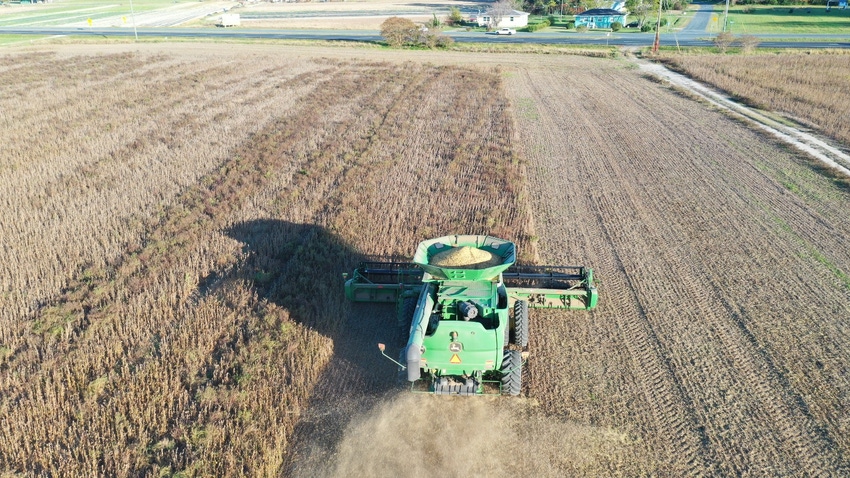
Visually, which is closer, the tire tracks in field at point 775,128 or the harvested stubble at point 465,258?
the harvested stubble at point 465,258

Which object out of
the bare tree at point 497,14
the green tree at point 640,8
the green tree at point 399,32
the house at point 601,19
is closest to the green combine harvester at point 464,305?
the green tree at point 399,32

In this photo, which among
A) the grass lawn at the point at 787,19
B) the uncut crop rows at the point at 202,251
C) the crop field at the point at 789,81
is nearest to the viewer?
the uncut crop rows at the point at 202,251

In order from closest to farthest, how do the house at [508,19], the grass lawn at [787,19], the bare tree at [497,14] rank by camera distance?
the grass lawn at [787,19], the bare tree at [497,14], the house at [508,19]

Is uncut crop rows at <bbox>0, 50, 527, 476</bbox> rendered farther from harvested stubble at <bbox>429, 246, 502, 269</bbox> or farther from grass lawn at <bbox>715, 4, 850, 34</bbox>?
grass lawn at <bbox>715, 4, 850, 34</bbox>

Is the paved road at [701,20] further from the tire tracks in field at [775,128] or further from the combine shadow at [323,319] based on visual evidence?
the combine shadow at [323,319]

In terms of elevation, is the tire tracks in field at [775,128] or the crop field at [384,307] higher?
the tire tracks in field at [775,128]
